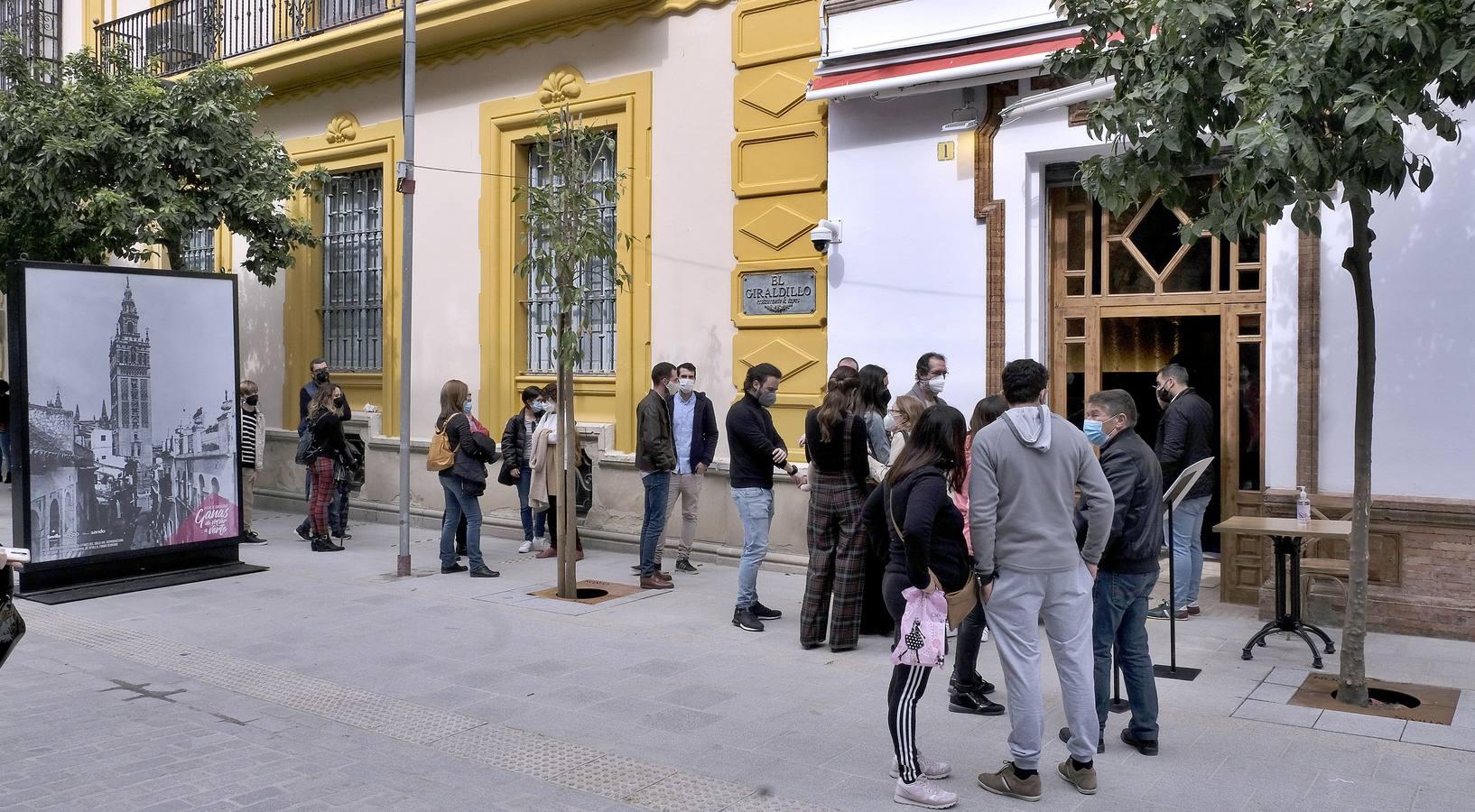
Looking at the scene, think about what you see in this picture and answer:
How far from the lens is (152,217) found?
12.2 meters

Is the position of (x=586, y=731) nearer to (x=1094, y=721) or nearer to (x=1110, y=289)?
(x=1094, y=721)

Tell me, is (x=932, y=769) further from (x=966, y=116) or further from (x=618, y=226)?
(x=618, y=226)

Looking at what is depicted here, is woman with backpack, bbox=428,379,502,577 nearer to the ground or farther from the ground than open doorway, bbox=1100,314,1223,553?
nearer to the ground

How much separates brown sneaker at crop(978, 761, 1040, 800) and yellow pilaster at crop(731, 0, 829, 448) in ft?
19.2

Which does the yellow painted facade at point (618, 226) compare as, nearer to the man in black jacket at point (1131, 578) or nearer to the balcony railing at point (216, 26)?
the balcony railing at point (216, 26)

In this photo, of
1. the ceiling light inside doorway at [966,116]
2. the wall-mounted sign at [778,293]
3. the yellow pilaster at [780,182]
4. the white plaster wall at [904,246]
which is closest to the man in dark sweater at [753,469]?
the white plaster wall at [904,246]

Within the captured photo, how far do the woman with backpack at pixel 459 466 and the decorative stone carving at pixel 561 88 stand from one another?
12.5ft

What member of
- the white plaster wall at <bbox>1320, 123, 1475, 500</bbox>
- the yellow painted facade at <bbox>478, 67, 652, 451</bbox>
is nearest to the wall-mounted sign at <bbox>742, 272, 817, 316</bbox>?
the yellow painted facade at <bbox>478, 67, 652, 451</bbox>

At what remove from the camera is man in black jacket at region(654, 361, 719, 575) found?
404 inches

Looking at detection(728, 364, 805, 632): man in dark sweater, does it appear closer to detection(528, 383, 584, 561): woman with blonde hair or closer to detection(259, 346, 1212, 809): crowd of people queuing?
detection(259, 346, 1212, 809): crowd of people queuing

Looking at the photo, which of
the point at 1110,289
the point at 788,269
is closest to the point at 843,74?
the point at 788,269

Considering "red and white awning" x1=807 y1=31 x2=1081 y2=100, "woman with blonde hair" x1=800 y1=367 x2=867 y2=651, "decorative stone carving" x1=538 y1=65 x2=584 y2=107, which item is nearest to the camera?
"woman with blonde hair" x1=800 y1=367 x2=867 y2=651

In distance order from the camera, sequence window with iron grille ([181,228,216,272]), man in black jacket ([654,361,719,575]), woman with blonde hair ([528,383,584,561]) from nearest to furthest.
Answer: man in black jacket ([654,361,719,575])
woman with blonde hair ([528,383,584,561])
window with iron grille ([181,228,216,272])

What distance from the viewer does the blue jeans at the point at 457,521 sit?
10125mm
